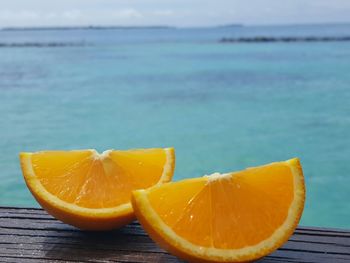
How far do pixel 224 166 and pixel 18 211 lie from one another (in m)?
5.71

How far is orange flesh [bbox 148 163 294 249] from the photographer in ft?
3.71

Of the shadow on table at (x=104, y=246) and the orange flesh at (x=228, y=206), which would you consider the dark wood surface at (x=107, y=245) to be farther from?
the orange flesh at (x=228, y=206)

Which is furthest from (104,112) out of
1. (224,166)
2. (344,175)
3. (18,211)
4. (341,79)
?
(18,211)

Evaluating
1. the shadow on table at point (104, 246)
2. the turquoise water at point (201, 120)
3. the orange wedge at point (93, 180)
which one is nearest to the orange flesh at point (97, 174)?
the orange wedge at point (93, 180)

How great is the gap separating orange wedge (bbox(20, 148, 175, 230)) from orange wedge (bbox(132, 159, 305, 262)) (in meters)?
0.15

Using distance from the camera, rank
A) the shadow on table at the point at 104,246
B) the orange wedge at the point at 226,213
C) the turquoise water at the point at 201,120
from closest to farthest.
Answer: the orange wedge at the point at 226,213 → the shadow on table at the point at 104,246 → the turquoise water at the point at 201,120

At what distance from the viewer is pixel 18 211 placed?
5.20 feet

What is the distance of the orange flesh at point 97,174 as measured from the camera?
52.2 inches

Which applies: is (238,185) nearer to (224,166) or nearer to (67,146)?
(224,166)

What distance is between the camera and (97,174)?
1.37 metres

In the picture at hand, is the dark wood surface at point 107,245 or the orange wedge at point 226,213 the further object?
the dark wood surface at point 107,245

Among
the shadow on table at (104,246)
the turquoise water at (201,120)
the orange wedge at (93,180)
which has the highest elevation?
the orange wedge at (93,180)

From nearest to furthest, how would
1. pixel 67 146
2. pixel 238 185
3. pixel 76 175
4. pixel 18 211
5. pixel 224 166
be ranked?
pixel 238 185 → pixel 76 175 → pixel 18 211 → pixel 224 166 → pixel 67 146

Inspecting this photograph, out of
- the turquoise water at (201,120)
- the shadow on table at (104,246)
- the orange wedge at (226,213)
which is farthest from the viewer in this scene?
the turquoise water at (201,120)
